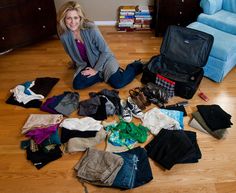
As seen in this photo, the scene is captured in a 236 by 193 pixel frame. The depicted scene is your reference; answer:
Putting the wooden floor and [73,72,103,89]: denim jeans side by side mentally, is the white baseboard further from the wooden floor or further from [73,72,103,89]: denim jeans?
[73,72,103,89]: denim jeans

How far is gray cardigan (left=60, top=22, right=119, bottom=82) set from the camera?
80.4 inches

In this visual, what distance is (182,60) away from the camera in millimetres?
2080

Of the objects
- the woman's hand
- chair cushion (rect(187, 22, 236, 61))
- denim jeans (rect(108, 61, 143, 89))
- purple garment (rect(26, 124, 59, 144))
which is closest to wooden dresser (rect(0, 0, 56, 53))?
the woman's hand

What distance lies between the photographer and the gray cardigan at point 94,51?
2.04 meters

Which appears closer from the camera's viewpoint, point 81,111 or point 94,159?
point 94,159

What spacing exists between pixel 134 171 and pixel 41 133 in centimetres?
74

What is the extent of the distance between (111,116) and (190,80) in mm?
746

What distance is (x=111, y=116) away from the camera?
1.89 m

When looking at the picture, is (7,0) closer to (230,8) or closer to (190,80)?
(190,80)

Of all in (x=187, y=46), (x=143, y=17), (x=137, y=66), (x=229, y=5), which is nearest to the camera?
(x=187, y=46)

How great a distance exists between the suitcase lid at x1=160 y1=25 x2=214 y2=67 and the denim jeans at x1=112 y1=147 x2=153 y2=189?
97 cm

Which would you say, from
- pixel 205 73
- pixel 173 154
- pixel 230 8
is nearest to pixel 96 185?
pixel 173 154

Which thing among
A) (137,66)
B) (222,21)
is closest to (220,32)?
(222,21)

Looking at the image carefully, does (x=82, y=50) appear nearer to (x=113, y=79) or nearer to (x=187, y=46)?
(x=113, y=79)
